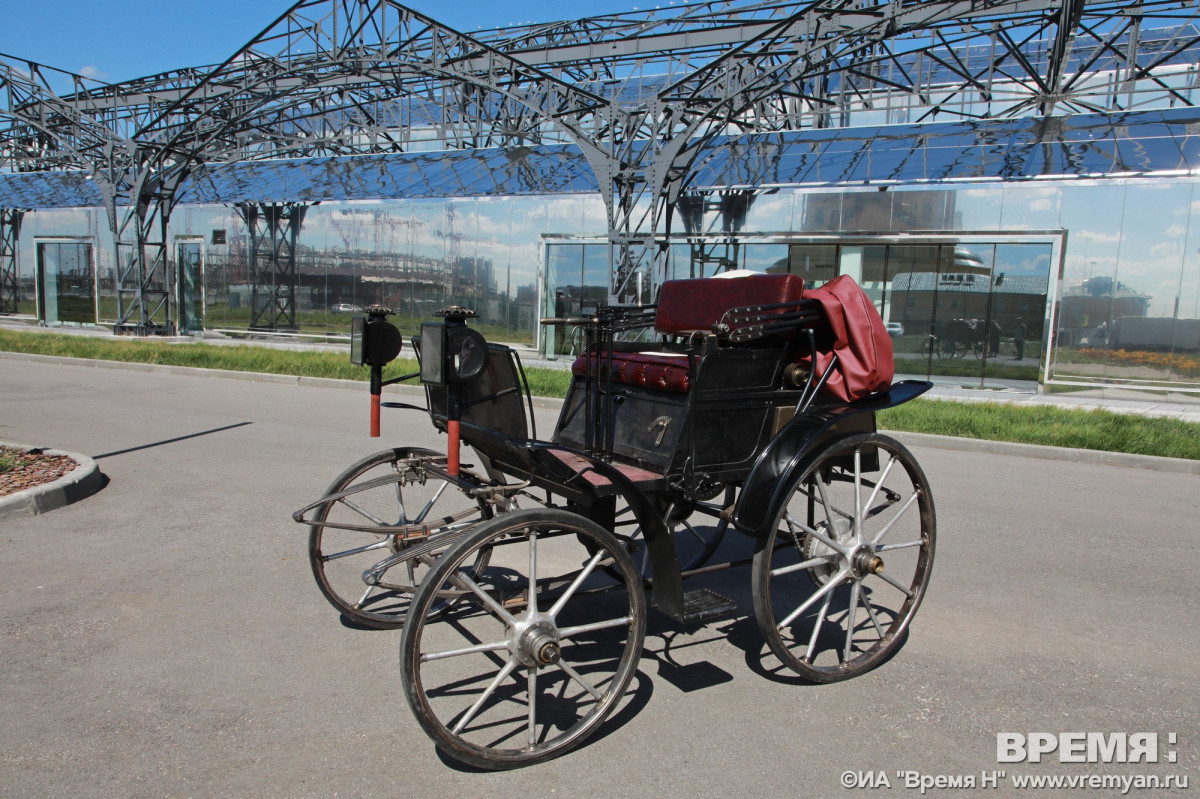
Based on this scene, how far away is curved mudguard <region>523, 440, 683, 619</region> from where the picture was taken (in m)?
3.25

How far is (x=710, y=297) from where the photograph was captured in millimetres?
4484

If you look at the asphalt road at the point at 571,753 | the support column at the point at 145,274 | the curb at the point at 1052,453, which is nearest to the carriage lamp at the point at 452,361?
the asphalt road at the point at 571,753

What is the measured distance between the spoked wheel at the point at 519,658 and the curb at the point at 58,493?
12.4 ft

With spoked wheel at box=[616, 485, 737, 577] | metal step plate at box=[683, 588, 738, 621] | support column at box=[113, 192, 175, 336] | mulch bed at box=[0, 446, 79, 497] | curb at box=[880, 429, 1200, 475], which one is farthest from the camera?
support column at box=[113, 192, 175, 336]

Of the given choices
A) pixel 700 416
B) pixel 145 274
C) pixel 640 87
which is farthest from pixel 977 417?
pixel 145 274

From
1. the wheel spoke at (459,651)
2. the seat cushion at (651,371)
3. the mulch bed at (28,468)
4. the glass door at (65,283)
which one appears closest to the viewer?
the wheel spoke at (459,651)

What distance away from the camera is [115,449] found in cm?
844

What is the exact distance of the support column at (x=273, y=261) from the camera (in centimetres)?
2294

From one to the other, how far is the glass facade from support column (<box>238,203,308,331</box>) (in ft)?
3.19

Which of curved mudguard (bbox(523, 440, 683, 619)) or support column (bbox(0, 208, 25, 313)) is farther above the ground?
support column (bbox(0, 208, 25, 313))

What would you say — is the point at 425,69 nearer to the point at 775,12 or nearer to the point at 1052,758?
the point at 775,12

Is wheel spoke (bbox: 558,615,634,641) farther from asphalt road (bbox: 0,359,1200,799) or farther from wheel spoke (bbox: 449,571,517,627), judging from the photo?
asphalt road (bbox: 0,359,1200,799)

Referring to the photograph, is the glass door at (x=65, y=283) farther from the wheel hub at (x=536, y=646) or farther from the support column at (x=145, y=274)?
the wheel hub at (x=536, y=646)

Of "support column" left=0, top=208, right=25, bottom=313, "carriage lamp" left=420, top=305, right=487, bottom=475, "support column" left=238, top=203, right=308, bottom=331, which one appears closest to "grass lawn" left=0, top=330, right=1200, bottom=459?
"support column" left=238, top=203, right=308, bottom=331
